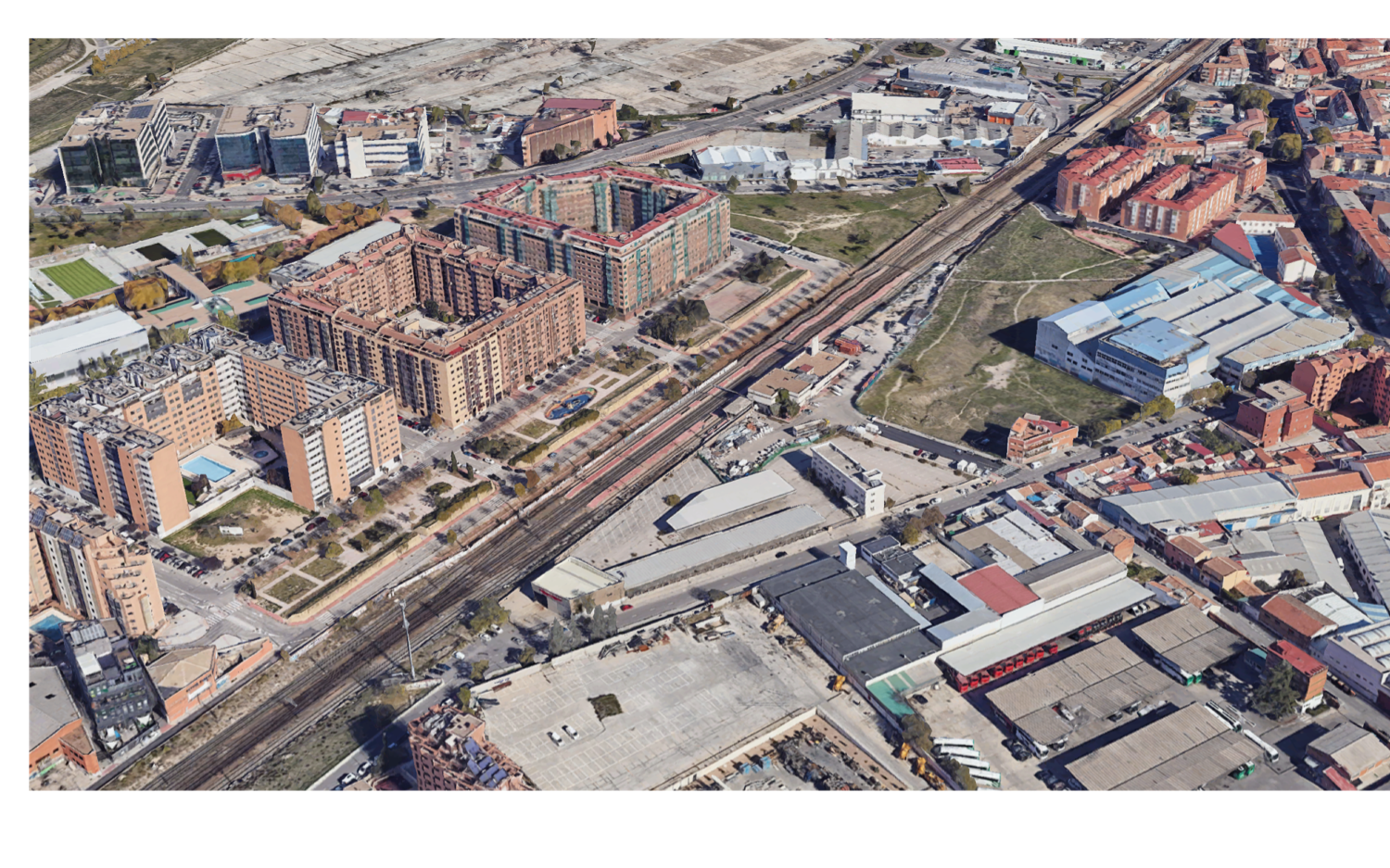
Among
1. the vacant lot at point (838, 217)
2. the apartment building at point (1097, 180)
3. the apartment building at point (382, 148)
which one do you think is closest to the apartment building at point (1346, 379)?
the apartment building at point (1097, 180)

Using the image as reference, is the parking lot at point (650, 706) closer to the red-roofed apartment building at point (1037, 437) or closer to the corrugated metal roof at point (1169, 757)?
the corrugated metal roof at point (1169, 757)

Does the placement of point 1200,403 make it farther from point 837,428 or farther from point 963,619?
point 963,619

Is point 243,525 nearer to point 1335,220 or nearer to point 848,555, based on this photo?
point 848,555

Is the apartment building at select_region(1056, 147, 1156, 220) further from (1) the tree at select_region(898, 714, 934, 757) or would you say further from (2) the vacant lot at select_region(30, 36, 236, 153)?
(2) the vacant lot at select_region(30, 36, 236, 153)

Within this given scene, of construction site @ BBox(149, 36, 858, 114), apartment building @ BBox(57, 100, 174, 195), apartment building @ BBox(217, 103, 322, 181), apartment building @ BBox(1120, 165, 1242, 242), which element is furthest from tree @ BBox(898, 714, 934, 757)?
construction site @ BBox(149, 36, 858, 114)

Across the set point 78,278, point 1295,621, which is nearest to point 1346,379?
point 1295,621
